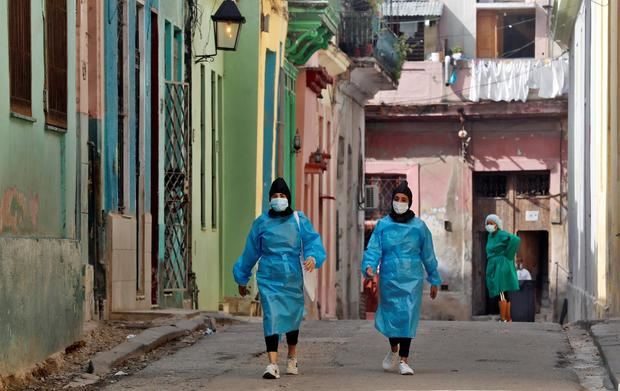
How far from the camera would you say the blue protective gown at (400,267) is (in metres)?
14.6

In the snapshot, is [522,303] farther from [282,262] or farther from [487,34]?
[282,262]

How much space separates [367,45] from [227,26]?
583 inches

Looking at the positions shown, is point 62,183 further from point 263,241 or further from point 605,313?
point 605,313

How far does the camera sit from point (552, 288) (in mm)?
47094

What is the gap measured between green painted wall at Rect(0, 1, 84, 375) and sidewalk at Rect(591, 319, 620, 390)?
442 cm

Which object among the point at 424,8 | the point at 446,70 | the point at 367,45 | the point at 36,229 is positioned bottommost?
the point at 36,229

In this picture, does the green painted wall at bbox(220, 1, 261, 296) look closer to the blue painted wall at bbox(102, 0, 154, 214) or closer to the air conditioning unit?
the blue painted wall at bbox(102, 0, 154, 214)

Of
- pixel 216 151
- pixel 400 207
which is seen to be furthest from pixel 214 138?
pixel 400 207

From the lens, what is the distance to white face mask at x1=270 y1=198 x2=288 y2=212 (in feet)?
47.3

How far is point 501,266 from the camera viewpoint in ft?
87.1

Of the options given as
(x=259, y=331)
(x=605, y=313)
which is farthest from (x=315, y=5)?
(x=259, y=331)

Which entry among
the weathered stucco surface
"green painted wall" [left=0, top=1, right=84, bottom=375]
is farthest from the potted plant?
the weathered stucco surface

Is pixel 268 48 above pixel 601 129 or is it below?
above

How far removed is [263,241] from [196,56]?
11.0 m
